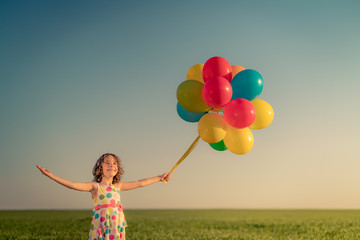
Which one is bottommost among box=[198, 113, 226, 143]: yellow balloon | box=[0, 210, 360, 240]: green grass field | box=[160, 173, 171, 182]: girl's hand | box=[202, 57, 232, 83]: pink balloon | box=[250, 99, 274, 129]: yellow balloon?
box=[0, 210, 360, 240]: green grass field

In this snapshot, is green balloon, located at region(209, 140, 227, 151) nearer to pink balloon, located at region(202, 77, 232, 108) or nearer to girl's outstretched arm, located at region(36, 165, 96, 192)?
pink balloon, located at region(202, 77, 232, 108)

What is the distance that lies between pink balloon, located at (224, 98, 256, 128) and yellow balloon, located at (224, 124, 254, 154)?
33 centimetres

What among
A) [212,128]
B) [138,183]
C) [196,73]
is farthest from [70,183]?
[196,73]

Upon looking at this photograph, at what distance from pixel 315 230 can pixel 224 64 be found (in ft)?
28.3

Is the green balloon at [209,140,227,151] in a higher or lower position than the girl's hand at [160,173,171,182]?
higher

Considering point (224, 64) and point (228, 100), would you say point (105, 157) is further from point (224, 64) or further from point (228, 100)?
point (224, 64)

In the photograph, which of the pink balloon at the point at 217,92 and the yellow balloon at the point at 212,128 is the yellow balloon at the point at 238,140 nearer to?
the yellow balloon at the point at 212,128

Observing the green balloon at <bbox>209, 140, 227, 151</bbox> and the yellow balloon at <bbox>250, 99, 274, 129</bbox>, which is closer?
the yellow balloon at <bbox>250, 99, 274, 129</bbox>

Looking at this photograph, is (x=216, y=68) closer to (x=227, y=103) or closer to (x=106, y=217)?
(x=227, y=103)

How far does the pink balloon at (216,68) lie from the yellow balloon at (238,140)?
996mm

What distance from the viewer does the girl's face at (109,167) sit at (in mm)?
5426

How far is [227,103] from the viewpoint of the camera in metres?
6.19

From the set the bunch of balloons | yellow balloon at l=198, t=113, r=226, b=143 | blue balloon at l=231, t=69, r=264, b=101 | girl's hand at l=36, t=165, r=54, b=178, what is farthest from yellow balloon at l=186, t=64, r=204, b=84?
girl's hand at l=36, t=165, r=54, b=178

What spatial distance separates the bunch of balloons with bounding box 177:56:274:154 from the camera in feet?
19.5
